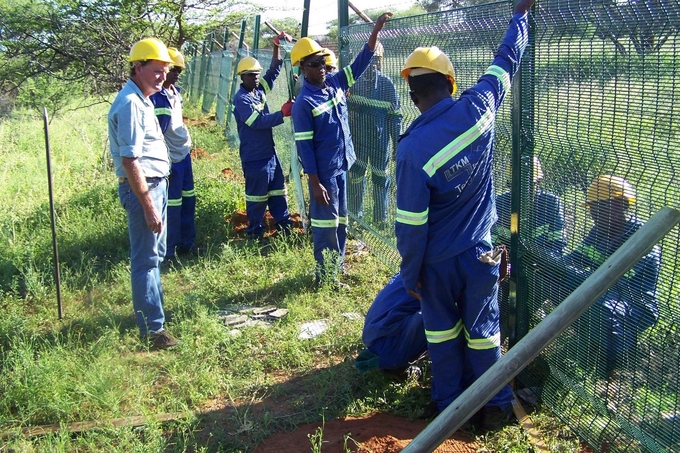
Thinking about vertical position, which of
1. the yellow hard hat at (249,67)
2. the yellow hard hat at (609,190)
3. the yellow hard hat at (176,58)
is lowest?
the yellow hard hat at (609,190)

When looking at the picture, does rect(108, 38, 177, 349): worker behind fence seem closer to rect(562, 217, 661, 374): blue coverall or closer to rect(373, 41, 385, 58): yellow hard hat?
rect(373, 41, 385, 58): yellow hard hat

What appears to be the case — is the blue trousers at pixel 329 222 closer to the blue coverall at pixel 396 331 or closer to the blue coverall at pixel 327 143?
the blue coverall at pixel 327 143

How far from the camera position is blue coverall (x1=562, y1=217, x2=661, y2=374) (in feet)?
9.41

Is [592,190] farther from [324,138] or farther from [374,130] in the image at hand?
[374,130]

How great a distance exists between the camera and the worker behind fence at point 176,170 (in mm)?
6727

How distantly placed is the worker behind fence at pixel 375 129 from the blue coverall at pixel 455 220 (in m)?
2.20

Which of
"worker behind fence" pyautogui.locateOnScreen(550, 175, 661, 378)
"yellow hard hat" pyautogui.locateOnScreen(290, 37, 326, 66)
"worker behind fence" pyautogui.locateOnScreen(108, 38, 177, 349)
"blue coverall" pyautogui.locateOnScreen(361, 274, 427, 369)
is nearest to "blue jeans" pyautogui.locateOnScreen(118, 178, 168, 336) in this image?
"worker behind fence" pyautogui.locateOnScreen(108, 38, 177, 349)

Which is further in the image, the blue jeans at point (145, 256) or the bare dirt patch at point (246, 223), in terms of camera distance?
the bare dirt patch at point (246, 223)

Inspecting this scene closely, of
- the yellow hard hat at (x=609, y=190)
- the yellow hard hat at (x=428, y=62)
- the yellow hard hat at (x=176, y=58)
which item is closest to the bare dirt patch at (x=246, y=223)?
the yellow hard hat at (x=176, y=58)

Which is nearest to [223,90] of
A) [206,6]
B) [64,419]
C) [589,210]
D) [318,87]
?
[206,6]

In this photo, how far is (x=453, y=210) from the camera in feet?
11.0

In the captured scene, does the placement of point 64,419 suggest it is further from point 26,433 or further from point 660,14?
point 660,14

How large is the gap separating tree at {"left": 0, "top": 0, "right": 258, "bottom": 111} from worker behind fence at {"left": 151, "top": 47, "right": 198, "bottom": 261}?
5499mm

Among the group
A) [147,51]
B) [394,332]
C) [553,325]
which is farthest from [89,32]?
[553,325]
